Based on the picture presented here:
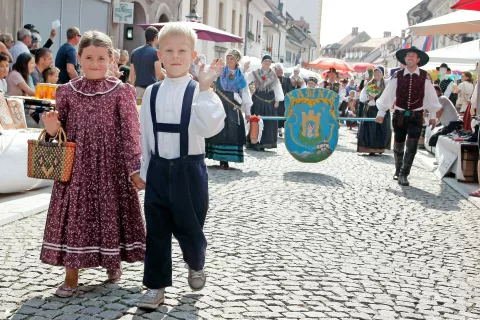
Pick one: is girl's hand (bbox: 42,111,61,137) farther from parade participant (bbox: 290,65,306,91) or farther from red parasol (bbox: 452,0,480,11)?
parade participant (bbox: 290,65,306,91)

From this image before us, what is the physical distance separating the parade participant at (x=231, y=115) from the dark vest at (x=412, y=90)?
7.13 ft

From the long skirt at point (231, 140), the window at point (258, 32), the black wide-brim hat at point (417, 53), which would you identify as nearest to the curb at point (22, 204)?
the long skirt at point (231, 140)

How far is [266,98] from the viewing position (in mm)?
13703

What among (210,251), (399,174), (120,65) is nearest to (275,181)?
(399,174)

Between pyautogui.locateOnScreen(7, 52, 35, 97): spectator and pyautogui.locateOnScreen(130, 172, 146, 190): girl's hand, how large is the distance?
5.73m

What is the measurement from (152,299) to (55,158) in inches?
36.4

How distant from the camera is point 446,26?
11852mm

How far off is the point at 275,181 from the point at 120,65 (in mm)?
6682

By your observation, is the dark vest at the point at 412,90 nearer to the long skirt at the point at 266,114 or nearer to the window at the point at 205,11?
the long skirt at the point at 266,114

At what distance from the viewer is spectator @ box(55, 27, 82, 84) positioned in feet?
33.1

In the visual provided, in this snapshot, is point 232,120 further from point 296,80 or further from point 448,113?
point 296,80

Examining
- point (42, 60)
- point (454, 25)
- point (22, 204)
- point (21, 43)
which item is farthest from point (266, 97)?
point (22, 204)

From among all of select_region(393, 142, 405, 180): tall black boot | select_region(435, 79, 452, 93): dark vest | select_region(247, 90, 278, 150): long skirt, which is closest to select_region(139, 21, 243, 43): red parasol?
select_region(247, 90, 278, 150): long skirt

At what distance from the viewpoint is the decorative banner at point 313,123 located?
10.4 meters
